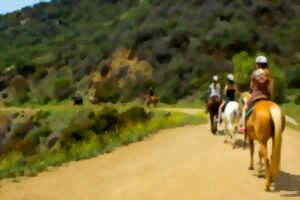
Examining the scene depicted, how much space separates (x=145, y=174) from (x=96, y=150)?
11.2 feet

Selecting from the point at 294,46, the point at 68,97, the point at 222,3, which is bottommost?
the point at 68,97

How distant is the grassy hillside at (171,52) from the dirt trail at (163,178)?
33.4 m

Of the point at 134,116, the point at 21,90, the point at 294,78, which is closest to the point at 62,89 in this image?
the point at 21,90

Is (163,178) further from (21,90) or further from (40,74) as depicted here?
(40,74)

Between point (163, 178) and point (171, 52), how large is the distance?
51.5 meters

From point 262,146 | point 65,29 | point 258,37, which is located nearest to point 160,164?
point 262,146

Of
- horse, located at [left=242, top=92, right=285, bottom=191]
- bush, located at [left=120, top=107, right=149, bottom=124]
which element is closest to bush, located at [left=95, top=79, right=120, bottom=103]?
bush, located at [left=120, top=107, right=149, bottom=124]

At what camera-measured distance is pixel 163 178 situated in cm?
889

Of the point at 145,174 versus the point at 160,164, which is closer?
the point at 145,174

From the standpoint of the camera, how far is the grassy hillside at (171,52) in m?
52.8

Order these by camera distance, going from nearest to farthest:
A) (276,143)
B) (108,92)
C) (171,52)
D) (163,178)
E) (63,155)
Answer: (276,143) < (163,178) < (63,155) < (108,92) < (171,52)

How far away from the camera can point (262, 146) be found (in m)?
7.74

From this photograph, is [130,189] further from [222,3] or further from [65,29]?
[65,29]

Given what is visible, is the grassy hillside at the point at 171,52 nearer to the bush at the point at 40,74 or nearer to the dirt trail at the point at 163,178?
the bush at the point at 40,74
